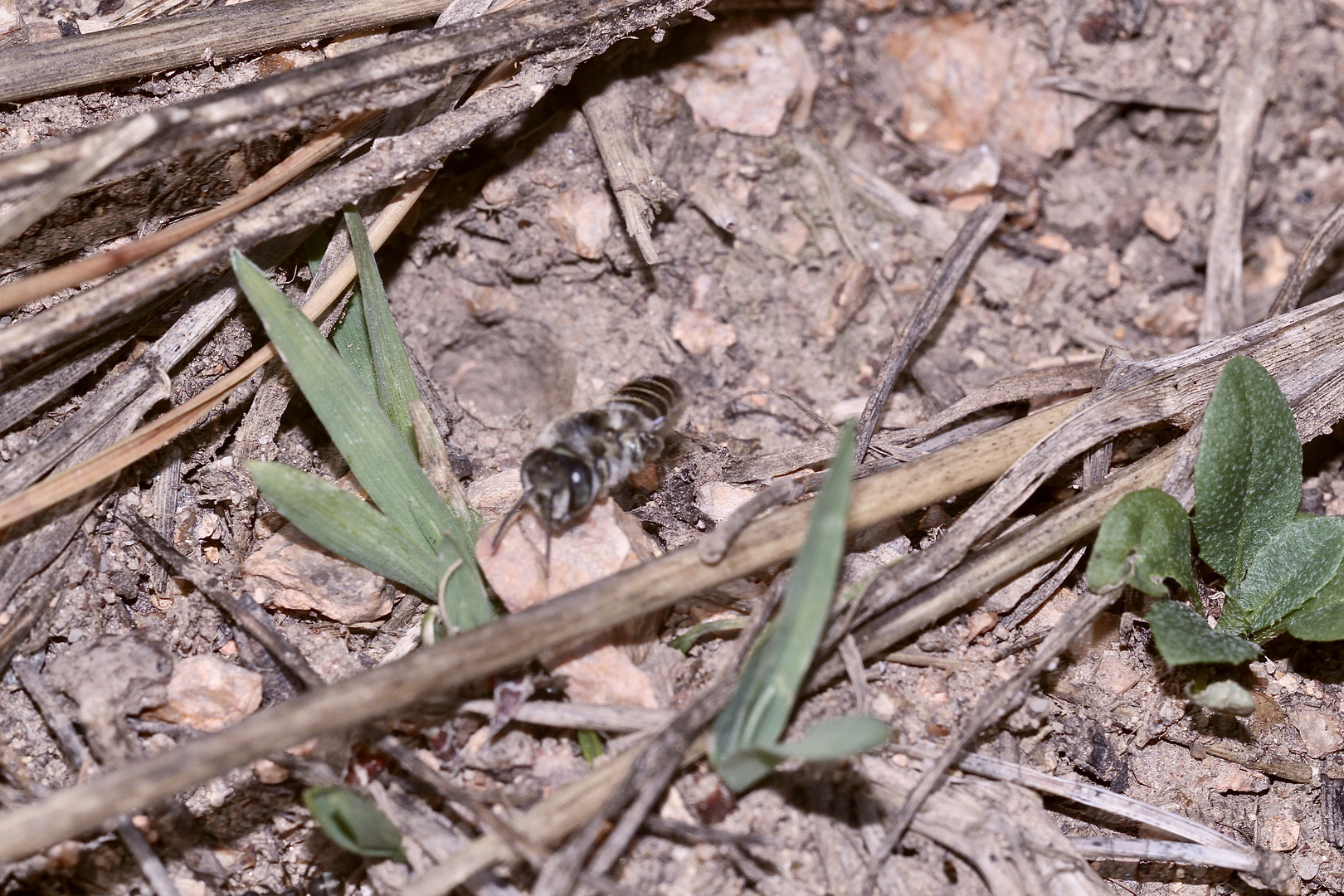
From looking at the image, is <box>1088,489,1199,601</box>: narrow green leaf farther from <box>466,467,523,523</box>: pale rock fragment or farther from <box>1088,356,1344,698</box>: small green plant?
<box>466,467,523,523</box>: pale rock fragment

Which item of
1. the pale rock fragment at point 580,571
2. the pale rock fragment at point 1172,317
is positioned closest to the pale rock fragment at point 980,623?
the pale rock fragment at point 580,571

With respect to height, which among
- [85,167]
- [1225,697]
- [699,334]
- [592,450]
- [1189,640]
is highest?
[85,167]

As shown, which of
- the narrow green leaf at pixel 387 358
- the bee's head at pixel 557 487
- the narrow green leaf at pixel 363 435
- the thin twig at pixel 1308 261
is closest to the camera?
the bee's head at pixel 557 487

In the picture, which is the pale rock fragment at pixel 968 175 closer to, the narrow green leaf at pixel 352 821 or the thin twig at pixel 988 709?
the thin twig at pixel 988 709

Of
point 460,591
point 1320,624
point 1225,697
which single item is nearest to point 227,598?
point 460,591

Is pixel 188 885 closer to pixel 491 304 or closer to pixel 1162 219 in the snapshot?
pixel 491 304

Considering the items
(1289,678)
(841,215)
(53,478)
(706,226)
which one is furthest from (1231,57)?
(53,478)
